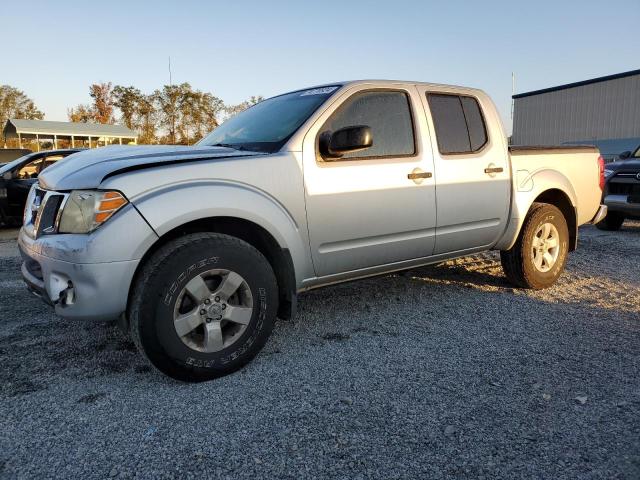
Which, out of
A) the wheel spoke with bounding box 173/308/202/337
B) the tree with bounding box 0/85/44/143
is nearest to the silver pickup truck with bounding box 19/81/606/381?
the wheel spoke with bounding box 173/308/202/337

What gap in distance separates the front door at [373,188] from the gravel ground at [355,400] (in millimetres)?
630

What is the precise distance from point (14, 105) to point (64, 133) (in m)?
24.7

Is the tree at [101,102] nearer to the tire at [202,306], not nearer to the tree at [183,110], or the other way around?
the tree at [183,110]

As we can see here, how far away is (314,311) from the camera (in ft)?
13.5

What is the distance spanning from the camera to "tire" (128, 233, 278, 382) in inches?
103

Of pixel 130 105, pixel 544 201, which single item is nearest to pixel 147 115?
pixel 130 105

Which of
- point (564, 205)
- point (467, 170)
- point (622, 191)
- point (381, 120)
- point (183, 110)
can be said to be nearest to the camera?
point (381, 120)

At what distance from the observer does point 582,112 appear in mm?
37500

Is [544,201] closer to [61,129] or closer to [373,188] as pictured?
[373,188]

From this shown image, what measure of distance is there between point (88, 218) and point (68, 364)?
108 cm

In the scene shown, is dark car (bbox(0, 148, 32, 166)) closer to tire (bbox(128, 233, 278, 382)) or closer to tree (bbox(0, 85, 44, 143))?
tire (bbox(128, 233, 278, 382))

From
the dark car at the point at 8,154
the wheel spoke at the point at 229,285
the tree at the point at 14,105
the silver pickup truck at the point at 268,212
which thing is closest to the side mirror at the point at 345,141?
the silver pickup truck at the point at 268,212

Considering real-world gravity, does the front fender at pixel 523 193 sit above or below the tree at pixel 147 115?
below

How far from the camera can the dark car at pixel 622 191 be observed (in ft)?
26.4
